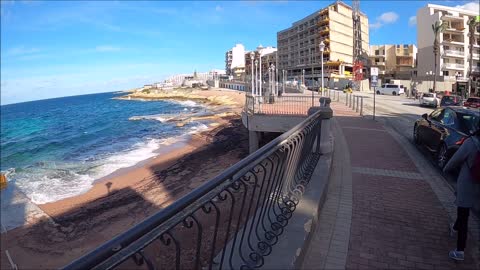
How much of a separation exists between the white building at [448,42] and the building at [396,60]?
15848mm

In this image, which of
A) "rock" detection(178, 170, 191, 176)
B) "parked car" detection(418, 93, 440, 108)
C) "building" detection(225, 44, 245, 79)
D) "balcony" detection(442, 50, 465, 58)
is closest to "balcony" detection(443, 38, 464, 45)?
"balcony" detection(442, 50, 465, 58)

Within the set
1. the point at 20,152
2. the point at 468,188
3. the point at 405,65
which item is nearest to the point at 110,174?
the point at 468,188

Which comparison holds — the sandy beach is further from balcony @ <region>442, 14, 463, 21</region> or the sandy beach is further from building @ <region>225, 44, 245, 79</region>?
building @ <region>225, 44, 245, 79</region>

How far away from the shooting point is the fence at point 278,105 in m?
17.3

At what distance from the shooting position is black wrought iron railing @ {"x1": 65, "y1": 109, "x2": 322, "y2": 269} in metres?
1.46

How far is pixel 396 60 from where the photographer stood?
8631cm

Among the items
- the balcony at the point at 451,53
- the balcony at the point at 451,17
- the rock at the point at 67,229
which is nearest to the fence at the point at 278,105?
the rock at the point at 67,229

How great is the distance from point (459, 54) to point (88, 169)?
6842cm

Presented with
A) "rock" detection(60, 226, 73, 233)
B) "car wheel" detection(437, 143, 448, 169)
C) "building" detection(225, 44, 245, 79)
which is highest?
"building" detection(225, 44, 245, 79)

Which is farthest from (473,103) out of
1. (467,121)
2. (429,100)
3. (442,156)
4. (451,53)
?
(451,53)

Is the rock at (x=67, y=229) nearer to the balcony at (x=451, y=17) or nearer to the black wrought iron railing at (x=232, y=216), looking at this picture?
the black wrought iron railing at (x=232, y=216)

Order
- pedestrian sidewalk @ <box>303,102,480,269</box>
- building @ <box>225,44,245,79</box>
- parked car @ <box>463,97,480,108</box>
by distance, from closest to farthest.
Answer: pedestrian sidewalk @ <box>303,102,480,269</box>
parked car @ <box>463,97,480,108</box>
building @ <box>225,44,245,79</box>

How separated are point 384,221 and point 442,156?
4338 mm

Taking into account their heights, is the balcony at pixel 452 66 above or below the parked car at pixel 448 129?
above
